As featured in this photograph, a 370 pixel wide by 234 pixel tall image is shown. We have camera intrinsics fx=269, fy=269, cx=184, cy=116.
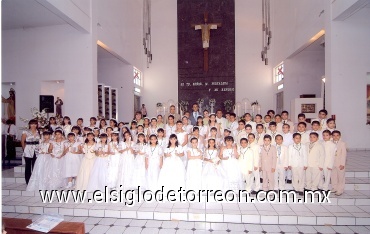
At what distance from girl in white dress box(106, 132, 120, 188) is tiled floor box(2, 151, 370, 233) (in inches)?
24.1

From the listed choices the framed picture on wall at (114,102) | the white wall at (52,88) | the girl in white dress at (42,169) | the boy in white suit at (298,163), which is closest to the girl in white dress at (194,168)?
the boy in white suit at (298,163)

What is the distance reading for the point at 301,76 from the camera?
10.7m

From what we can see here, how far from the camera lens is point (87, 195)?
461cm

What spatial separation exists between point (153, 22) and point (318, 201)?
37.1 ft

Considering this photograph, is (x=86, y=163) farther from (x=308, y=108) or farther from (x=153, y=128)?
(x=308, y=108)

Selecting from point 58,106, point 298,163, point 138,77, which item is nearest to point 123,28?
point 138,77

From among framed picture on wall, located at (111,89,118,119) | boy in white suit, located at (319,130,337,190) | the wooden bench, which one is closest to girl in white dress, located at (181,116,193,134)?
boy in white suit, located at (319,130,337,190)

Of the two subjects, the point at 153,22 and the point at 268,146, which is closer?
the point at 268,146

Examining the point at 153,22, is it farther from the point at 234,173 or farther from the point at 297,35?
the point at 234,173

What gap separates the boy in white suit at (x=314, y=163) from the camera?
4402 millimetres

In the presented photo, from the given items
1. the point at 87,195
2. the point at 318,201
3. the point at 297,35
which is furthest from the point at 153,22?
the point at 318,201

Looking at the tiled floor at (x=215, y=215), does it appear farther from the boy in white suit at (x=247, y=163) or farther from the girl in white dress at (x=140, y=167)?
the girl in white dress at (x=140, y=167)

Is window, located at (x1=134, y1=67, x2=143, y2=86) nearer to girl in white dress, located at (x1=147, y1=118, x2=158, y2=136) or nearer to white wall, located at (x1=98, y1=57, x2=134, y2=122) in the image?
white wall, located at (x1=98, y1=57, x2=134, y2=122)

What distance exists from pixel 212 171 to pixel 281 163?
46.1 inches
